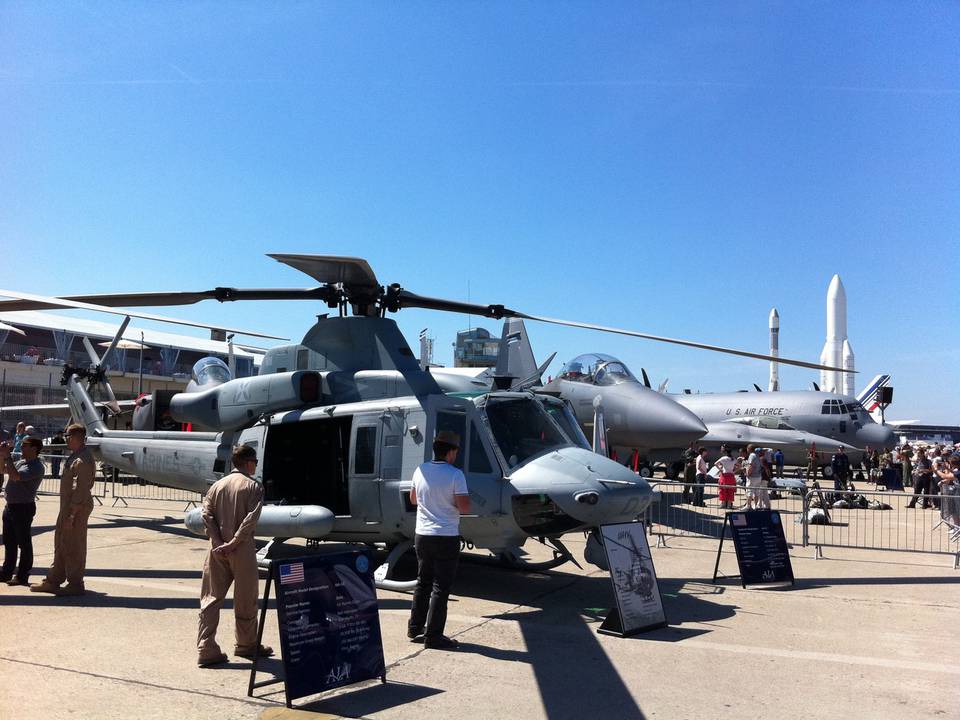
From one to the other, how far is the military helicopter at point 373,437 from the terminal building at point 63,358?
37037mm

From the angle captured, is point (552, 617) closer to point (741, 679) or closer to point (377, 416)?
point (741, 679)

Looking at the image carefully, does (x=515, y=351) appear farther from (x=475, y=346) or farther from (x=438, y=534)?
(x=475, y=346)

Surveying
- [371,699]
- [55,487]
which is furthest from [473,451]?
[55,487]

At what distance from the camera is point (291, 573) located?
16.3 ft

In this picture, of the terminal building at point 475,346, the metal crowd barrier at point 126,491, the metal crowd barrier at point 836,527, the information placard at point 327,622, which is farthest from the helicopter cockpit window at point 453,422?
the terminal building at point 475,346

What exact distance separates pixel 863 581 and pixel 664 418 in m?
7.68

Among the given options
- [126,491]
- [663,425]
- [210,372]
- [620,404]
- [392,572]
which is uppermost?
[210,372]

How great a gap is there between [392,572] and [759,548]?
4.44 meters

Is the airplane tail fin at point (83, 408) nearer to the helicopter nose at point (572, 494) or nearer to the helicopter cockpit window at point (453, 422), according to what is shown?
the helicopter cockpit window at point (453, 422)

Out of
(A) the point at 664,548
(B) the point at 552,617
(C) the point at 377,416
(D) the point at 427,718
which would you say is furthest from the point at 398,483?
(A) the point at 664,548

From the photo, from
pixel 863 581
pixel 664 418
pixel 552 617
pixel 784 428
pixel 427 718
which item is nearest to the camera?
pixel 427 718

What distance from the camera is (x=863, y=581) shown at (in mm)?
9789

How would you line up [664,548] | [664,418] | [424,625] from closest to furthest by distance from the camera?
1. [424,625]
2. [664,548]
3. [664,418]

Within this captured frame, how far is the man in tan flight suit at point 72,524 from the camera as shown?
25.7 ft
